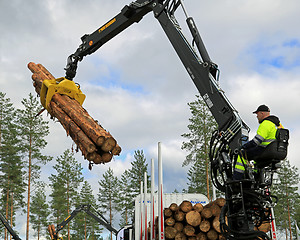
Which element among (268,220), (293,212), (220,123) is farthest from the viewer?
(293,212)

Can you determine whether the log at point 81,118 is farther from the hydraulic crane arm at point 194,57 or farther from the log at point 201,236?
the log at point 201,236

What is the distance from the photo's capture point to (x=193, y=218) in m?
8.39

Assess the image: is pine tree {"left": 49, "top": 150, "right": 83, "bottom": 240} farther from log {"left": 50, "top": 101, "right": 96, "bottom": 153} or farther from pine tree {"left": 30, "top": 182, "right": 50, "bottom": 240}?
log {"left": 50, "top": 101, "right": 96, "bottom": 153}

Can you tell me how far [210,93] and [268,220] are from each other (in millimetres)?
2142

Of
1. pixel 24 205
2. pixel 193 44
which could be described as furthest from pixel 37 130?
pixel 193 44

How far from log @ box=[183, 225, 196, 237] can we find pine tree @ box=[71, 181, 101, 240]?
35.8 meters

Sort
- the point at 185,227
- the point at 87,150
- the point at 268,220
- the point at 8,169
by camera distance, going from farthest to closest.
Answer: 1. the point at 8,169
2. the point at 185,227
3. the point at 87,150
4. the point at 268,220

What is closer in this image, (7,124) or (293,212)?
(7,124)

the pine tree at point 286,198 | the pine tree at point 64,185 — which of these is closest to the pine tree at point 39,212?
the pine tree at point 64,185

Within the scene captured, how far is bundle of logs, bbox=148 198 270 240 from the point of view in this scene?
27.2 ft

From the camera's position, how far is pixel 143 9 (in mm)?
7441

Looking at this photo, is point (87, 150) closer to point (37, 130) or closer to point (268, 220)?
point (268, 220)

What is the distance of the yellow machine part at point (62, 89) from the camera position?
7.94m

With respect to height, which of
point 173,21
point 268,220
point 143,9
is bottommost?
point 268,220
